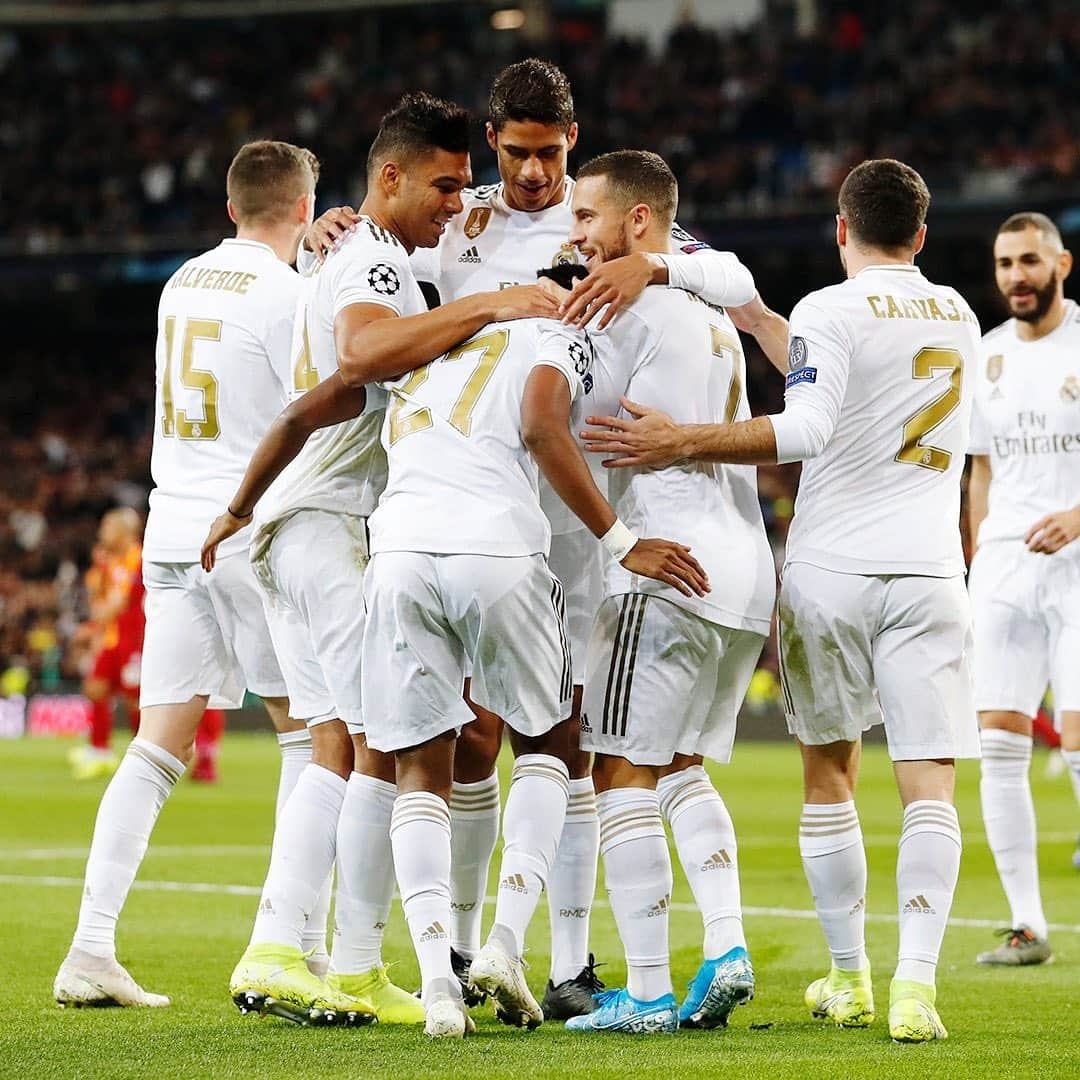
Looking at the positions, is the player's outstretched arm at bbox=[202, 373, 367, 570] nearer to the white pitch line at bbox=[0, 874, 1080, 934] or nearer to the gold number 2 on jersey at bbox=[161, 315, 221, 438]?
the gold number 2 on jersey at bbox=[161, 315, 221, 438]

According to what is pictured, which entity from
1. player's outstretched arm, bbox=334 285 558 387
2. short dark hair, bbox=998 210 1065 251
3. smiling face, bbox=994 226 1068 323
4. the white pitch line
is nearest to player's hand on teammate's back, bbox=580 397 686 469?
player's outstretched arm, bbox=334 285 558 387

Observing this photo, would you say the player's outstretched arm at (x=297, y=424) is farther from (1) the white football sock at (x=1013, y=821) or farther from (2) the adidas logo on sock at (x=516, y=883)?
(1) the white football sock at (x=1013, y=821)

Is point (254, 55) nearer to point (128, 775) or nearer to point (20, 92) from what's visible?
point (20, 92)

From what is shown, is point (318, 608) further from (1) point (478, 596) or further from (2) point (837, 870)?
(2) point (837, 870)

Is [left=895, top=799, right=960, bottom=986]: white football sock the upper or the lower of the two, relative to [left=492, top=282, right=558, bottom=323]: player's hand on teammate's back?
lower

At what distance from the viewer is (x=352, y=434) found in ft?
17.1

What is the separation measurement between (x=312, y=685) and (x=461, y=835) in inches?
27.5

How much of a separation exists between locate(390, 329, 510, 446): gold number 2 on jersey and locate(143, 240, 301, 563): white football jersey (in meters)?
0.92

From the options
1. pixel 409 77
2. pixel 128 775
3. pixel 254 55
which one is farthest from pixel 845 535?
pixel 254 55

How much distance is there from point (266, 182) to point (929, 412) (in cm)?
228

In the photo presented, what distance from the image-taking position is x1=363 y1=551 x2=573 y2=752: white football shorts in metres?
4.62

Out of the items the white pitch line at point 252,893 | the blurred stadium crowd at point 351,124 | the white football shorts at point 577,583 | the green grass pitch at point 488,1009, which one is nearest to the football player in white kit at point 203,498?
the green grass pitch at point 488,1009

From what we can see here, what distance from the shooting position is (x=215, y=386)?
18.5 feet

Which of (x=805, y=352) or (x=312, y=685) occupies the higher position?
(x=805, y=352)
